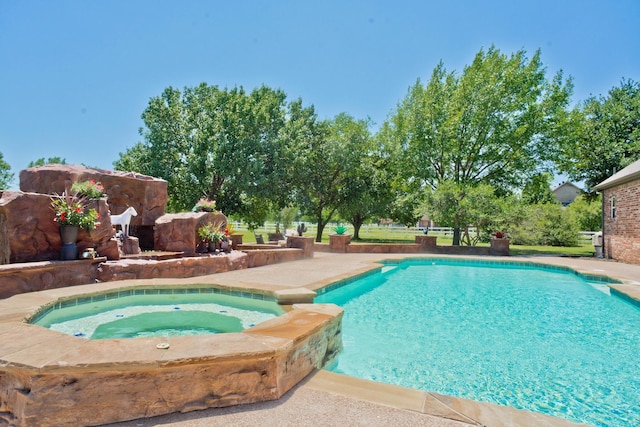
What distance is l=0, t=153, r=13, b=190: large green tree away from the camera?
132 feet

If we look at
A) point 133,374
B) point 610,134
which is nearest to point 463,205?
point 610,134

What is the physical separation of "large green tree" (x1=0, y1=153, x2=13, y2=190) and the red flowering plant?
43224 millimetres

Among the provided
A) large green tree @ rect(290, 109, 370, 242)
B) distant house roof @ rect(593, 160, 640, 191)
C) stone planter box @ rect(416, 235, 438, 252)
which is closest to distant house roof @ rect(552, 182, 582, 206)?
distant house roof @ rect(593, 160, 640, 191)

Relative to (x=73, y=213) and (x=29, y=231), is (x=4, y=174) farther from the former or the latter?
(x=73, y=213)

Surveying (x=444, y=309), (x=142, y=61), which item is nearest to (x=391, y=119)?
(x=142, y=61)

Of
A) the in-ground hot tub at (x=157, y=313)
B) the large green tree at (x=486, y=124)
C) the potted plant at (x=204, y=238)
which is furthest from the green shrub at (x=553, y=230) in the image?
the in-ground hot tub at (x=157, y=313)

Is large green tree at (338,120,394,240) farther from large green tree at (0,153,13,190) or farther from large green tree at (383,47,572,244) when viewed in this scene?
large green tree at (0,153,13,190)

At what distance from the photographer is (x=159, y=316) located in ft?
18.4

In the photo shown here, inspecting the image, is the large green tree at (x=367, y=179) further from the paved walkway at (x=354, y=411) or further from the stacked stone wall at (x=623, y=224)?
the paved walkway at (x=354, y=411)

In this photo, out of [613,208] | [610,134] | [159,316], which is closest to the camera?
[159,316]

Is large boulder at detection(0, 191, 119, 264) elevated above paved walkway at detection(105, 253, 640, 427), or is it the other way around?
large boulder at detection(0, 191, 119, 264)

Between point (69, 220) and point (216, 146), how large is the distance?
1210 centimetres

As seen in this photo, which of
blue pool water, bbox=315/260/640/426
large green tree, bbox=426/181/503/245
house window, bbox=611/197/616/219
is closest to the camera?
blue pool water, bbox=315/260/640/426

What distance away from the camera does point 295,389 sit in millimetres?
3072
